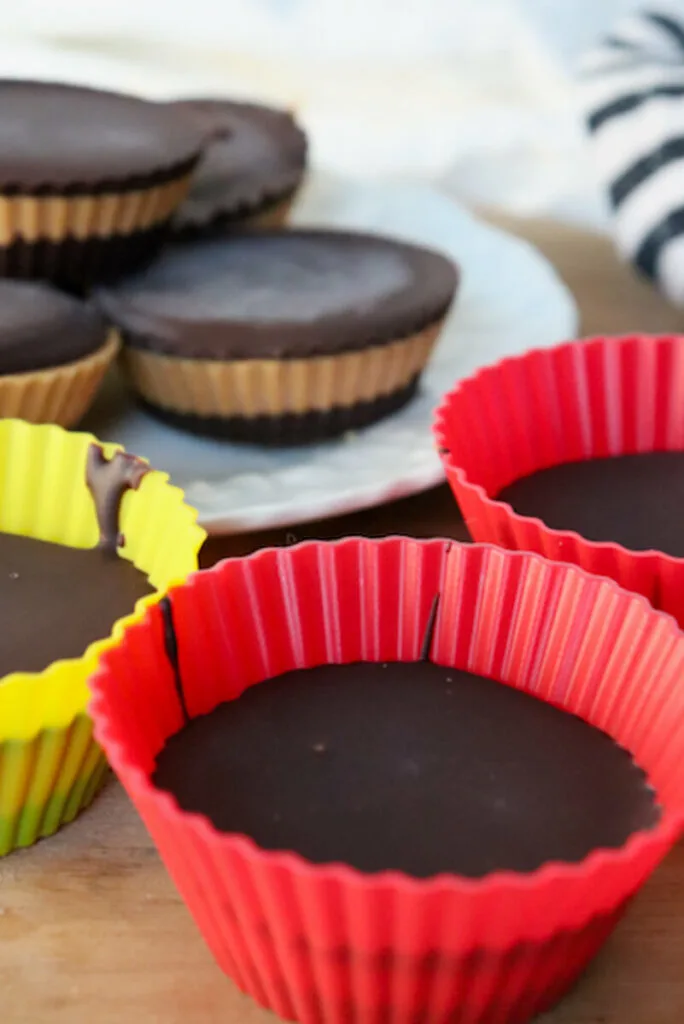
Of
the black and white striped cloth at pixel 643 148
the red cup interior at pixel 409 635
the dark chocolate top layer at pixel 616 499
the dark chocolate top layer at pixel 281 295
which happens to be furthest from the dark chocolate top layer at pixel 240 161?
the red cup interior at pixel 409 635

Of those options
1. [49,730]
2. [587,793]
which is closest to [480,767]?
[587,793]

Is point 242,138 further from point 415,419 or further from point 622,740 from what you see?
point 622,740

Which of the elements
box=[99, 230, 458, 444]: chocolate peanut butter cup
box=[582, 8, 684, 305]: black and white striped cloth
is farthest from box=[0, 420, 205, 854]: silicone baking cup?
box=[582, 8, 684, 305]: black and white striped cloth

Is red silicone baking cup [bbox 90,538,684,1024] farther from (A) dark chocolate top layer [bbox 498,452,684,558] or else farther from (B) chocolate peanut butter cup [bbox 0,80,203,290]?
(B) chocolate peanut butter cup [bbox 0,80,203,290]

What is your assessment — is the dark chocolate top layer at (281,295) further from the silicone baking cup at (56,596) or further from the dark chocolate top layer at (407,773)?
the dark chocolate top layer at (407,773)

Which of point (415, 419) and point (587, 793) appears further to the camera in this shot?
point (415, 419)
